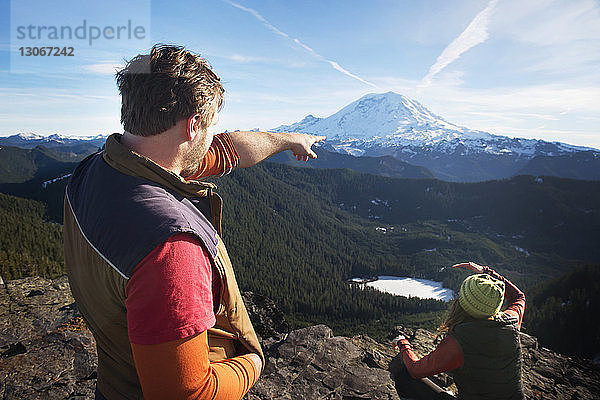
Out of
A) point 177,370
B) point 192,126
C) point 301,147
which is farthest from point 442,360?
point 192,126

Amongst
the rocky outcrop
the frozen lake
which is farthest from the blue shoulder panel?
the frozen lake

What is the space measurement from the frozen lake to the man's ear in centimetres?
14454

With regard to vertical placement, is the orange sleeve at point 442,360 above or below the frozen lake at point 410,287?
above


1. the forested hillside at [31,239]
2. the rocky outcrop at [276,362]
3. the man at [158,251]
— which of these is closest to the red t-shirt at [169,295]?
the man at [158,251]

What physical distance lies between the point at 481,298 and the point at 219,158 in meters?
4.22

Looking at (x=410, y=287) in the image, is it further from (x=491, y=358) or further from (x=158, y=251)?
(x=158, y=251)

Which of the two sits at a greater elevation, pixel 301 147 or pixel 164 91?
pixel 164 91

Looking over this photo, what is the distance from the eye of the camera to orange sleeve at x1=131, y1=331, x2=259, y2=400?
55.2 inches

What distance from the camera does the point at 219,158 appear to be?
336 cm

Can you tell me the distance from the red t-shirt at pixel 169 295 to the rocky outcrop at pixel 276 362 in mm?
4619

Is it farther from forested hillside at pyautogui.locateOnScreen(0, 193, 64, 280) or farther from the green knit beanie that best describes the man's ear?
forested hillside at pyautogui.locateOnScreen(0, 193, 64, 280)

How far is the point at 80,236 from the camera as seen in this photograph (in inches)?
71.2

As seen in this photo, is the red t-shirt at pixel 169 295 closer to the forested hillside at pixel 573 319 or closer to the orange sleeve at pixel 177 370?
the orange sleeve at pixel 177 370

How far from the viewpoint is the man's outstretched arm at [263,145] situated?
12.0 feet
